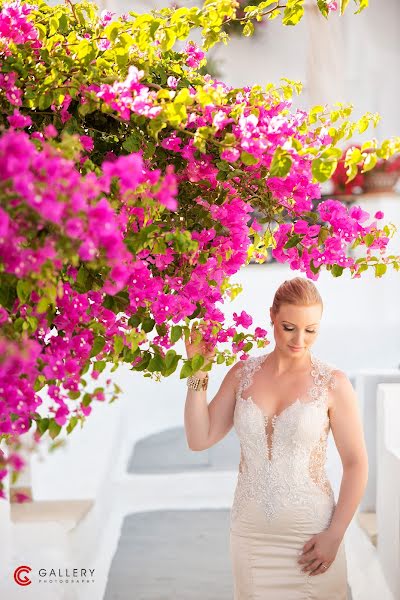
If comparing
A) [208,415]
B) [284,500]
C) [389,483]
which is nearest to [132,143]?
[208,415]

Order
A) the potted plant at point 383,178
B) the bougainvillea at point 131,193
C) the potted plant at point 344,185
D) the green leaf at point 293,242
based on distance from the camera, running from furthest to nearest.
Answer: the potted plant at point 383,178 < the potted plant at point 344,185 < the green leaf at point 293,242 < the bougainvillea at point 131,193

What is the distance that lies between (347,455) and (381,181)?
5.60m

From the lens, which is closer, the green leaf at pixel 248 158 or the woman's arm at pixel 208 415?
the green leaf at pixel 248 158

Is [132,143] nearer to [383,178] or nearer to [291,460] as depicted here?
[291,460]

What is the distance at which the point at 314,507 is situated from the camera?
206cm

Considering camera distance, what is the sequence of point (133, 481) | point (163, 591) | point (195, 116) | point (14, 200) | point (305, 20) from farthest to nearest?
1. point (305, 20)
2. point (133, 481)
3. point (163, 591)
4. point (195, 116)
5. point (14, 200)

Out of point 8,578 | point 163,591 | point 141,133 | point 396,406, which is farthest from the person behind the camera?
point 163,591

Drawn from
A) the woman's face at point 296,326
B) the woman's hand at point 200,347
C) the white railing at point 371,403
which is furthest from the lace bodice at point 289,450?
the white railing at point 371,403

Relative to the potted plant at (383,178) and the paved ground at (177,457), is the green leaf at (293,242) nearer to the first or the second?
the paved ground at (177,457)

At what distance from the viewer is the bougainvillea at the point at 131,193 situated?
844 mm

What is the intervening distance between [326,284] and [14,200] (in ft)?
22.8

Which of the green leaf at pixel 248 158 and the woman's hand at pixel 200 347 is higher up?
the green leaf at pixel 248 158

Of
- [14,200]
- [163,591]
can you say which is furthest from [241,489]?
[163,591]

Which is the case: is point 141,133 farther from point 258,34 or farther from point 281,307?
point 258,34
